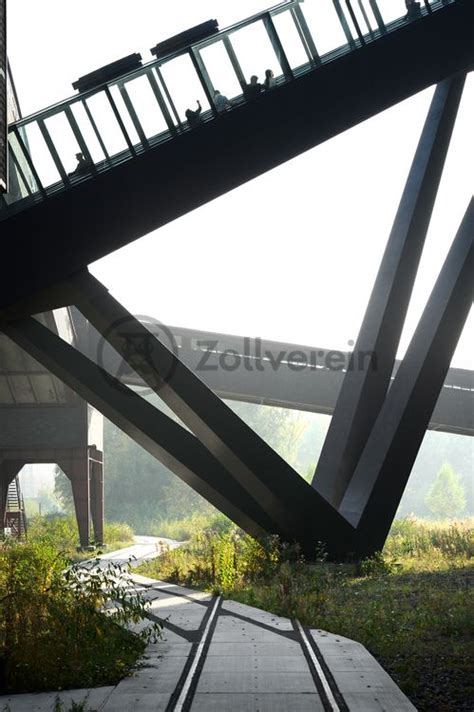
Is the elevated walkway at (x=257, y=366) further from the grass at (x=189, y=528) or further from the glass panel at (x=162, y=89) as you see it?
the glass panel at (x=162, y=89)

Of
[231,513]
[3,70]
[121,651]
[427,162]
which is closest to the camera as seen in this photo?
[121,651]

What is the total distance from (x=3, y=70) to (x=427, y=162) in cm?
873

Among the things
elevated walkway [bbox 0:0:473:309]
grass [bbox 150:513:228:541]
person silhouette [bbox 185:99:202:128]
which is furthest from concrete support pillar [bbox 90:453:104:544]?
person silhouette [bbox 185:99:202:128]

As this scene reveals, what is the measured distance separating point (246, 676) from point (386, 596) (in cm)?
462

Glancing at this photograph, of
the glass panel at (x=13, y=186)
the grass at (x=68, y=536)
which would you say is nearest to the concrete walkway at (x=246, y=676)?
the glass panel at (x=13, y=186)

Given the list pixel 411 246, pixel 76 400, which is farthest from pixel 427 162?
pixel 76 400

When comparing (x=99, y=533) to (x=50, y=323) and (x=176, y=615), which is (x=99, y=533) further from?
(x=176, y=615)

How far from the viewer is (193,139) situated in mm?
12680

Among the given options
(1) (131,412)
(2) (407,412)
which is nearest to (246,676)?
(1) (131,412)

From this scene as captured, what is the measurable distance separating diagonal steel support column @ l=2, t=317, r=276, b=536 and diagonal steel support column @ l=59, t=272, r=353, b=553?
282 mm

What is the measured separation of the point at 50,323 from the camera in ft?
67.9

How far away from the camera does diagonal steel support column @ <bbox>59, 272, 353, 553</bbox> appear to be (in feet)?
43.1

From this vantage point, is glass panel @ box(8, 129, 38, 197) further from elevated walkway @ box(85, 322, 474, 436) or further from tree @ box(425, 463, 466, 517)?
tree @ box(425, 463, 466, 517)

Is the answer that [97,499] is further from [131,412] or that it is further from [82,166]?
[82,166]
